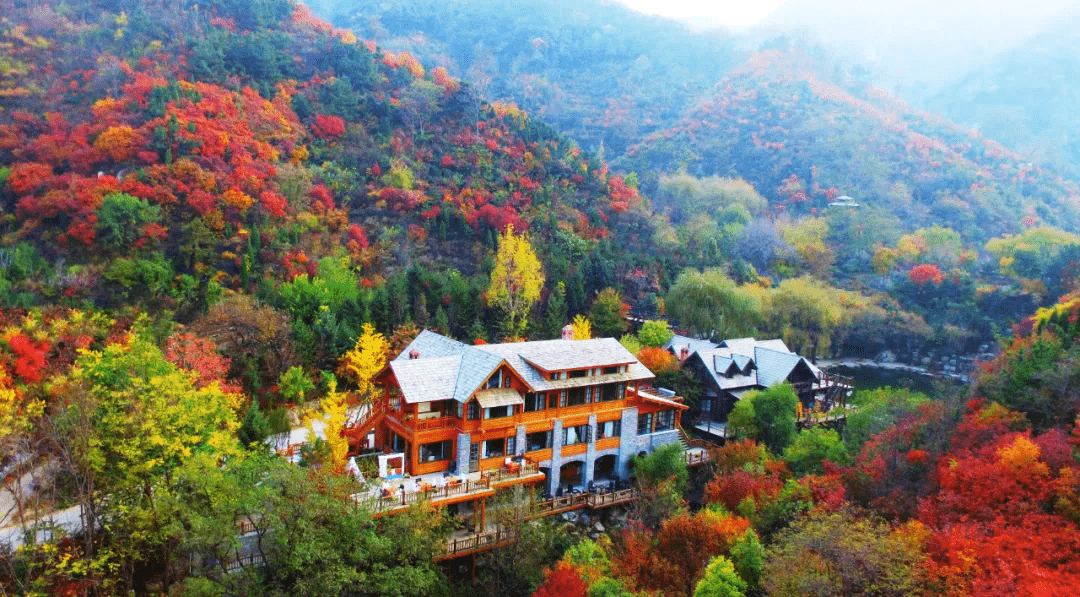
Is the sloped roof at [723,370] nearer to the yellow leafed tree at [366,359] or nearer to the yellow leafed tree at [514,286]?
the yellow leafed tree at [514,286]

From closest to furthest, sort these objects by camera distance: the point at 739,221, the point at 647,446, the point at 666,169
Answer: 1. the point at 647,446
2. the point at 739,221
3. the point at 666,169

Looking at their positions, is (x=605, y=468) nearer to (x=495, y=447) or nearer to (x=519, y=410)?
(x=519, y=410)

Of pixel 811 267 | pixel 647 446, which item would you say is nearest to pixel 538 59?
pixel 811 267

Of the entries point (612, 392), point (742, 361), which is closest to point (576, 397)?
point (612, 392)

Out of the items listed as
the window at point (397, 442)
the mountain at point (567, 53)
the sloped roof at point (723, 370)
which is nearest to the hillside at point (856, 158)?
the mountain at point (567, 53)

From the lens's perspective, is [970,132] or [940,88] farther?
[940,88]

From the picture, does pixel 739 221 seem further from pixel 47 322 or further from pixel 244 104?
Answer: pixel 47 322

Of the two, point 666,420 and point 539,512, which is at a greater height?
point 666,420

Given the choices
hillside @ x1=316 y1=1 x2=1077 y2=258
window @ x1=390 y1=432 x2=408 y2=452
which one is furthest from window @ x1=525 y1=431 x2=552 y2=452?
hillside @ x1=316 y1=1 x2=1077 y2=258
